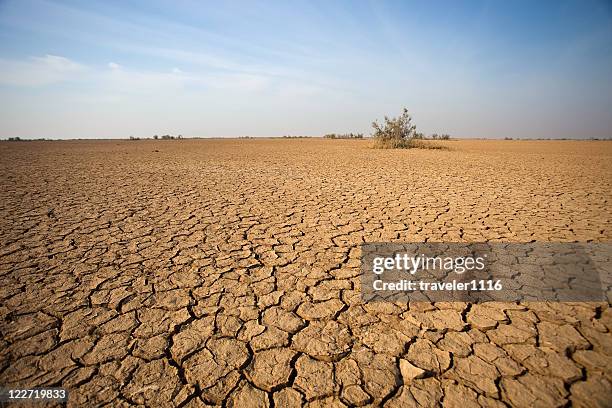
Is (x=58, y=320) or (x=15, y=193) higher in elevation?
(x=15, y=193)

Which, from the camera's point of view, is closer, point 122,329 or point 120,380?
point 120,380

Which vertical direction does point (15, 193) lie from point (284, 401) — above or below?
above

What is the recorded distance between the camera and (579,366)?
1.40m

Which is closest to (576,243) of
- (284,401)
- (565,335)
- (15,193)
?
(565,335)

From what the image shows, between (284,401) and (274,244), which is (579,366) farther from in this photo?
(274,244)

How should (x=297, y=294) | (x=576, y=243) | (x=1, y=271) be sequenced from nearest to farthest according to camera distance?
(x=297, y=294)
(x=1, y=271)
(x=576, y=243)

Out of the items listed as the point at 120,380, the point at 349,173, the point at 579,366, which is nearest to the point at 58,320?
the point at 120,380

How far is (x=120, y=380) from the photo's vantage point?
1.39m

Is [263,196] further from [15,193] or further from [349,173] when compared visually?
[15,193]

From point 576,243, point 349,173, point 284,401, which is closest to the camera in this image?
point 284,401

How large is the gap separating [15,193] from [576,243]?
8348 millimetres

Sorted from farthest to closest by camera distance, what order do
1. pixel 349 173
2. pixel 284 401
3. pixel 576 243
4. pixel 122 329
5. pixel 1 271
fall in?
1. pixel 349 173
2. pixel 576 243
3. pixel 1 271
4. pixel 122 329
5. pixel 284 401

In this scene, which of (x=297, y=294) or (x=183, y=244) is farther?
(x=183, y=244)

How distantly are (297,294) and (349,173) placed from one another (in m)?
5.73
